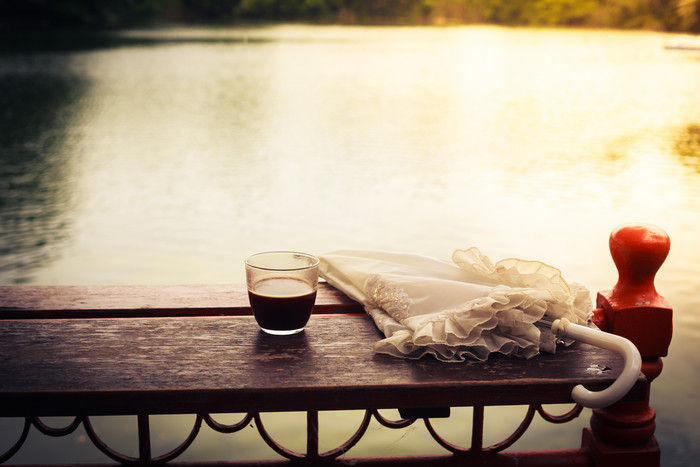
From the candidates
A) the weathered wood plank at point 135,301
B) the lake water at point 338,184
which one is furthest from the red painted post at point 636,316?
the lake water at point 338,184

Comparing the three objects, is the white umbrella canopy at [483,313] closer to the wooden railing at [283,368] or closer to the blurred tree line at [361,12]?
the wooden railing at [283,368]

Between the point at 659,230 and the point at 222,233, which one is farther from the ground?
the point at 659,230

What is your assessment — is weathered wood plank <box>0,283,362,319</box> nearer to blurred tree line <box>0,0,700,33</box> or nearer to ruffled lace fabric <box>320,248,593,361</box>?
ruffled lace fabric <box>320,248,593,361</box>

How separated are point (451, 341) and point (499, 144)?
7.87 metres

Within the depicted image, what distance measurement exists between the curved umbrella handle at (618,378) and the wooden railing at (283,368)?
3 centimetres

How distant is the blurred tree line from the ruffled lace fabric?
3629 centimetres

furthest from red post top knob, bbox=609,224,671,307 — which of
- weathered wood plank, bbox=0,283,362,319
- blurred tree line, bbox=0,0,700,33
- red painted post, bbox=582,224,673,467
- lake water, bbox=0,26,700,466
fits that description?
blurred tree line, bbox=0,0,700,33

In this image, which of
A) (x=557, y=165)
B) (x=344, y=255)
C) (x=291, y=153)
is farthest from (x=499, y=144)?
(x=344, y=255)

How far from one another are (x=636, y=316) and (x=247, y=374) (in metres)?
0.65

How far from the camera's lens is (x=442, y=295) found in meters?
1.12

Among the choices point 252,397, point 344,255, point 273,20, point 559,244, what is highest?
point 273,20

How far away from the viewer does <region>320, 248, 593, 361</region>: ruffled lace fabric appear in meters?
0.99

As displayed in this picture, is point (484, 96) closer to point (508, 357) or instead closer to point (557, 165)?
point (557, 165)

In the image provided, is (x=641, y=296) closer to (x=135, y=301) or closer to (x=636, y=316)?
(x=636, y=316)
